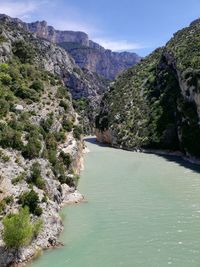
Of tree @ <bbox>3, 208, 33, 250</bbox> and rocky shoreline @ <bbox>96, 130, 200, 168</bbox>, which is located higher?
rocky shoreline @ <bbox>96, 130, 200, 168</bbox>

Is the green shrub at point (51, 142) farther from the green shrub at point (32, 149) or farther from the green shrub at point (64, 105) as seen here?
the green shrub at point (64, 105)

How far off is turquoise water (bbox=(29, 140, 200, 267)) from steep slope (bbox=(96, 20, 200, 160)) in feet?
83.0

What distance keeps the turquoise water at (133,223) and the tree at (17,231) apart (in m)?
1.73

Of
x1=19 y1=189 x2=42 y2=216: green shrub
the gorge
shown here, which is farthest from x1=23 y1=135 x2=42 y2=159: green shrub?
x1=19 y1=189 x2=42 y2=216: green shrub

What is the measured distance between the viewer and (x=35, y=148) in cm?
4538

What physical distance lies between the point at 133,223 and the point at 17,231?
12472 millimetres

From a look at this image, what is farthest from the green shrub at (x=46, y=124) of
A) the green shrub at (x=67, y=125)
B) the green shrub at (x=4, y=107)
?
the green shrub at (x=67, y=125)

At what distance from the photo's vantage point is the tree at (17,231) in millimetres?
29922

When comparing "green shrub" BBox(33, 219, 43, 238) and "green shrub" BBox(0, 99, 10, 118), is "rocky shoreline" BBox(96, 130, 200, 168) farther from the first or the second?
"green shrub" BBox(33, 219, 43, 238)

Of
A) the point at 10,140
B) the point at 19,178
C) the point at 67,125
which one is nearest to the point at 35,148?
the point at 10,140

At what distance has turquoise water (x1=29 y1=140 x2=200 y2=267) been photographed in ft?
101

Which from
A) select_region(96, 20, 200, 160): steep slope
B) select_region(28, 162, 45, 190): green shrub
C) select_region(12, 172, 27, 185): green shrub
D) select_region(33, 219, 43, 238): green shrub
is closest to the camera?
select_region(33, 219, 43, 238): green shrub

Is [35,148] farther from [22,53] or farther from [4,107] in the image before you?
[22,53]

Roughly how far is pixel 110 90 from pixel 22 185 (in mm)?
115277
